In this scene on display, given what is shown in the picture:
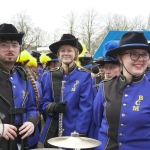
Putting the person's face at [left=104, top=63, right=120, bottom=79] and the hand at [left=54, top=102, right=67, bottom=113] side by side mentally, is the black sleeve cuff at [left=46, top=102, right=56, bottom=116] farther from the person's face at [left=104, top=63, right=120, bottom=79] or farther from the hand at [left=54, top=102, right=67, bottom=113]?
the person's face at [left=104, top=63, right=120, bottom=79]

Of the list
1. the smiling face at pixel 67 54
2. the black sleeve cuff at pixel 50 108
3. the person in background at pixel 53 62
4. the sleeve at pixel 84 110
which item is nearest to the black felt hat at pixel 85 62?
the person in background at pixel 53 62

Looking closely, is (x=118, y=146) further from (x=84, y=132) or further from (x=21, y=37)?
(x=21, y=37)

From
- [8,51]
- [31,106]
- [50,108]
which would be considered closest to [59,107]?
[50,108]

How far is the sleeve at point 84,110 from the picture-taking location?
134 inches

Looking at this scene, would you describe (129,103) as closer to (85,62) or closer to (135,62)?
(135,62)

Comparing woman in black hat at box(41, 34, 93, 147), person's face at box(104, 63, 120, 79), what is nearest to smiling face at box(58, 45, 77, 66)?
woman in black hat at box(41, 34, 93, 147)

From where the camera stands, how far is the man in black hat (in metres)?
2.66

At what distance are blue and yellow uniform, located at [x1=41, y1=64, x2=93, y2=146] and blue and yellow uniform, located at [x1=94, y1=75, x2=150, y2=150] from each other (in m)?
0.73

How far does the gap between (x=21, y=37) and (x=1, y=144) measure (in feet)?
3.68

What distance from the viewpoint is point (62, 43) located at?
3596mm

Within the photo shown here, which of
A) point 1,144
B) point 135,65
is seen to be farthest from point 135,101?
point 1,144

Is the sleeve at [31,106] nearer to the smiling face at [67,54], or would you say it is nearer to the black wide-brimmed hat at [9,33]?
the black wide-brimmed hat at [9,33]

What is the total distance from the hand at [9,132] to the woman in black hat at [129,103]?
839mm

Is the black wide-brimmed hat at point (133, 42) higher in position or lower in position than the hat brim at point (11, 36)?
lower
